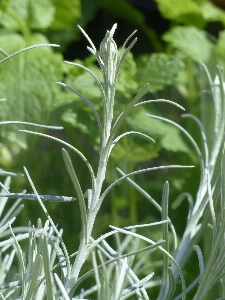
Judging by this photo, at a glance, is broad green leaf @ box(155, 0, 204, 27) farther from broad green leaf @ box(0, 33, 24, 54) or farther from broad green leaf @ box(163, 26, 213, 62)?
broad green leaf @ box(0, 33, 24, 54)

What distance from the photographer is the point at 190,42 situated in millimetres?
472

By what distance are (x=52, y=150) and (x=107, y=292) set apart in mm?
344

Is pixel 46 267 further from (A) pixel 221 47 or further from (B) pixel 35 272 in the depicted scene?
(A) pixel 221 47

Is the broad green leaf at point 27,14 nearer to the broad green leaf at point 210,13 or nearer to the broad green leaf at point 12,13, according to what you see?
the broad green leaf at point 12,13

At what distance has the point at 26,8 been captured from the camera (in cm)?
51

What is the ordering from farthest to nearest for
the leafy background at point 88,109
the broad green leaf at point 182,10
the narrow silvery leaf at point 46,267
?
the broad green leaf at point 182,10 → the leafy background at point 88,109 → the narrow silvery leaf at point 46,267

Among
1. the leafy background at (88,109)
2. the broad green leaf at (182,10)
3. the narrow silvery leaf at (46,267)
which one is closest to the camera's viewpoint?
the narrow silvery leaf at (46,267)

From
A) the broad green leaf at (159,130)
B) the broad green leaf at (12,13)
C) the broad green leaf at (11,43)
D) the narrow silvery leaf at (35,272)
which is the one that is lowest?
the broad green leaf at (159,130)

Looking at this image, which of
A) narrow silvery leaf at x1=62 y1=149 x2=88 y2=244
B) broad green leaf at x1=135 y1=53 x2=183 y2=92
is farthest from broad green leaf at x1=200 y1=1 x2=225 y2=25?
narrow silvery leaf at x1=62 y1=149 x2=88 y2=244

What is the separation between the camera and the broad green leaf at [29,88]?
395mm

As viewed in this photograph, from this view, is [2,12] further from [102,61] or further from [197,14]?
[102,61]

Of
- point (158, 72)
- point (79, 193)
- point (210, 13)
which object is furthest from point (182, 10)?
point (79, 193)

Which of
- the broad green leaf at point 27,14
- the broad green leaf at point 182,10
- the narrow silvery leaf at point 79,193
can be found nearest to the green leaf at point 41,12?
the broad green leaf at point 27,14

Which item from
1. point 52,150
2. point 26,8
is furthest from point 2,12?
point 52,150
